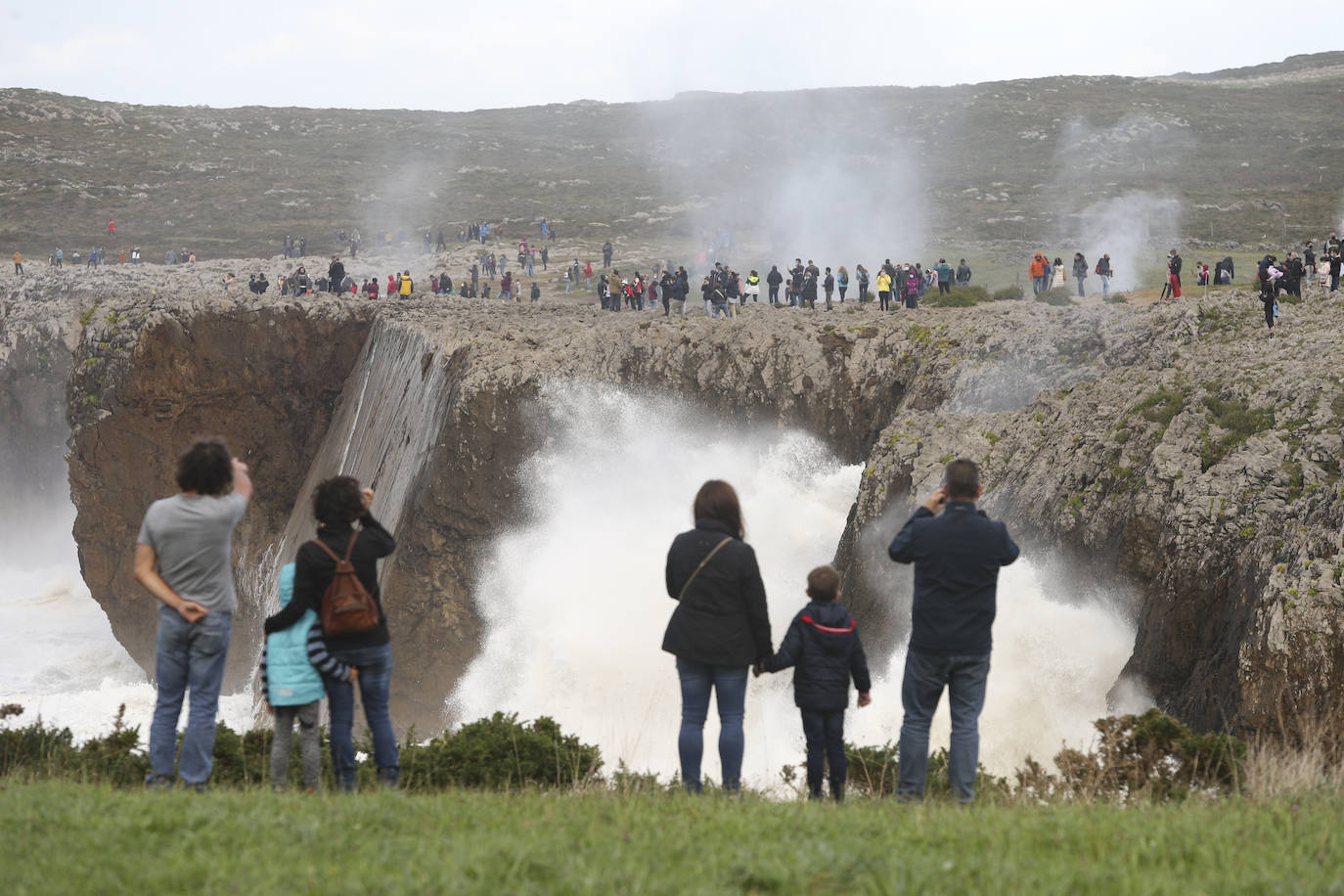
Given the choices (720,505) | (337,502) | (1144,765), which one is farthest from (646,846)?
(1144,765)

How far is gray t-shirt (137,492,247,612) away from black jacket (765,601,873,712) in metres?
3.02

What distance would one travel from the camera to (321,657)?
7016 mm

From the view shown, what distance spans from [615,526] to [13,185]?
240ft

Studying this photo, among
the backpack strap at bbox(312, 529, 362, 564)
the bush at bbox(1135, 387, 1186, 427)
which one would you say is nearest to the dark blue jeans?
the backpack strap at bbox(312, 529, 362, 564)

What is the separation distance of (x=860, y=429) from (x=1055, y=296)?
34.1ft

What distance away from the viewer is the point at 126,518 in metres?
31.6

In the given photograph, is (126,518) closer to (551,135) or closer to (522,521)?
(522,521)

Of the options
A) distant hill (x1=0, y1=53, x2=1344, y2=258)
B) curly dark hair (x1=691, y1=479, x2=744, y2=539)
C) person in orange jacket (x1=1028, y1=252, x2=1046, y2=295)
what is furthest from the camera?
distant hill (x1=0, y1=53, x2=1344, y2=258)

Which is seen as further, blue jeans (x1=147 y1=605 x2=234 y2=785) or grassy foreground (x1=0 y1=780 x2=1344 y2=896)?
blue jeans (x1=147 y1=605 x2=234 y2=785)

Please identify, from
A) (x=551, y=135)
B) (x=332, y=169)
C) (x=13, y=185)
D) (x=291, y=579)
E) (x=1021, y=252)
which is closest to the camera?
(x=291, y=579)

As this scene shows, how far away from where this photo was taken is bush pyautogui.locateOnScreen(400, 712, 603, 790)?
8.61m

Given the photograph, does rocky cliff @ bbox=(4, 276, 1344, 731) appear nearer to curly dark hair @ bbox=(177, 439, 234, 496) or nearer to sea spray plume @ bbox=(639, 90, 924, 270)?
curly dark hair @ bbox=(177, 439, 234, 496)

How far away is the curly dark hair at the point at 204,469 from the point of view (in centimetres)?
682

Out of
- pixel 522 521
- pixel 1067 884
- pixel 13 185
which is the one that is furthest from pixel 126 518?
pixel 13 185
